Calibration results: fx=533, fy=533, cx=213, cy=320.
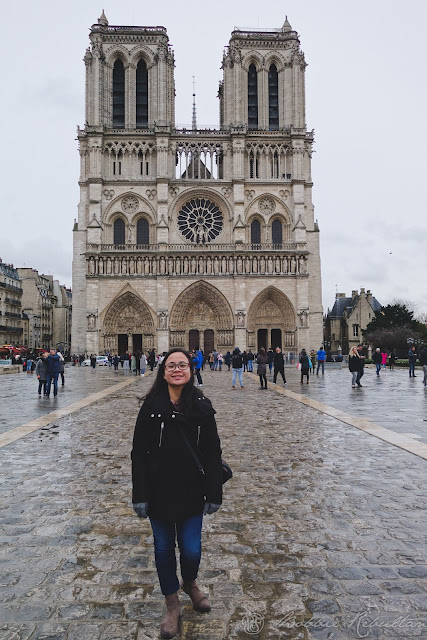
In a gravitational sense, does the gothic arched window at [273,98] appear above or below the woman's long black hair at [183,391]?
above

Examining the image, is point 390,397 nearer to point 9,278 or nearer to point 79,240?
point 79,240

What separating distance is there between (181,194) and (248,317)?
10.6 meters

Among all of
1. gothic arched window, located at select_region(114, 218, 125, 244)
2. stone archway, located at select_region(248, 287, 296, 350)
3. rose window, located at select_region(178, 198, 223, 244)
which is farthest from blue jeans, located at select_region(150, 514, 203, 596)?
gothic arched window, located at select_region(114, 218, 125, 244)

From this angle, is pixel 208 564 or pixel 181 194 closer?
pixel 208 564

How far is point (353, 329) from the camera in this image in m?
57.2

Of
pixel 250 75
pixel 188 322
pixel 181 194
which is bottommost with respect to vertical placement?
pixel 188 322

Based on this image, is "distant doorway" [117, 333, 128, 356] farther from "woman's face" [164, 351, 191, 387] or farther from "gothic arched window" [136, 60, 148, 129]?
"woman's face" [164, 351, 191, 387]

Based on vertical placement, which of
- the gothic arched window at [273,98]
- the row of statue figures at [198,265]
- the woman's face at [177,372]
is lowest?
the woman's face at [177,372]

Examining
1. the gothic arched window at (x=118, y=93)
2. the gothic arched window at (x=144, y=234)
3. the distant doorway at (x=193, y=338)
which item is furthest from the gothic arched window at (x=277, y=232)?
the gothic arched window at (x=118, y=93)

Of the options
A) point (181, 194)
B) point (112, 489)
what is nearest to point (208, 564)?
point (112, 489)

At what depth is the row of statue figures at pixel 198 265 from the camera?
128 ft

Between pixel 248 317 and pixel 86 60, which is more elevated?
pixel 86 60

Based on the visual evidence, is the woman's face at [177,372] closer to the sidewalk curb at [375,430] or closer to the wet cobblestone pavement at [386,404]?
the sidewalk curb at [375,430]

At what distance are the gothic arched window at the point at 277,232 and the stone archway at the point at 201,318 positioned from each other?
644cm
